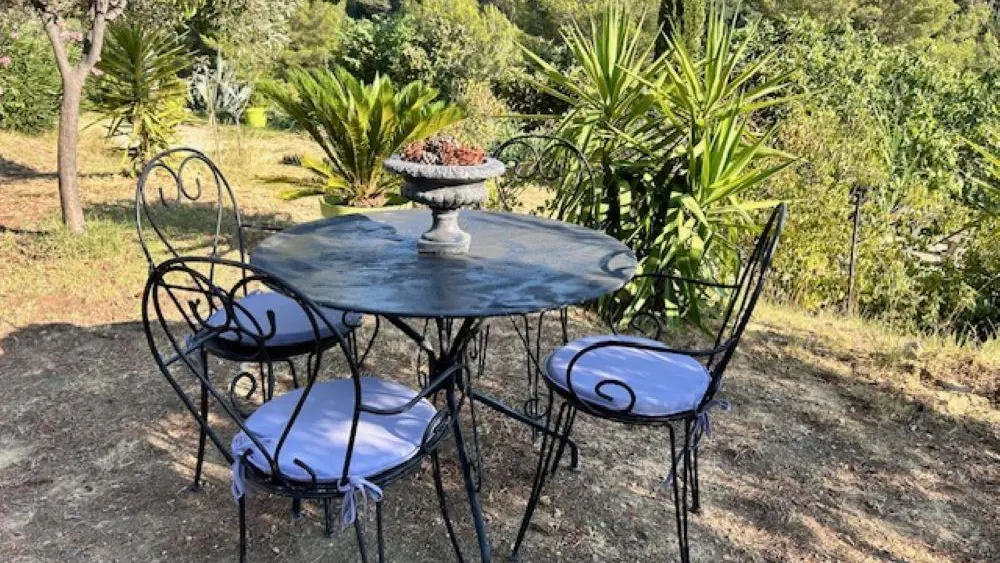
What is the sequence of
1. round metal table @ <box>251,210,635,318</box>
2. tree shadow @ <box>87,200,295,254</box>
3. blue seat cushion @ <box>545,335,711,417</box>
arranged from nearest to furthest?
round metal table @ <box>251,210,635,318</box> < blue seat cushion @ <box>545,335,711,417</box> < tree shadow @ <box>87,200,295,254</box>

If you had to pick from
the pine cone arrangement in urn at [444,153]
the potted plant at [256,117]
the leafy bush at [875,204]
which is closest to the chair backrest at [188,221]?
the pine cone arrangement in urn at [444,153]

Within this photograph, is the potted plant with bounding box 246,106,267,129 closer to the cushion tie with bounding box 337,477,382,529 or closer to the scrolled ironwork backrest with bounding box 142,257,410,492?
the scrolled ironwork backrest with bounding box 142,257,410,492

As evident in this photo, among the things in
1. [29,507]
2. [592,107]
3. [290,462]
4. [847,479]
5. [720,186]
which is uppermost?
[592,107]

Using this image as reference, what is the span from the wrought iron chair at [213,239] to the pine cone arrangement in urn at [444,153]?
0.51 metres

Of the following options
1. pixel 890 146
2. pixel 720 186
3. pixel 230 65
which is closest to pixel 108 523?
pixel 720 186

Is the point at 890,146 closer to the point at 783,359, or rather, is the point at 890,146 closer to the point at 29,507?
the point at 783,359

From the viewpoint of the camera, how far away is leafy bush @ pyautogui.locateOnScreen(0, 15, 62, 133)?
747cm

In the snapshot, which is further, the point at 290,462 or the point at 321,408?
the point at 321,408

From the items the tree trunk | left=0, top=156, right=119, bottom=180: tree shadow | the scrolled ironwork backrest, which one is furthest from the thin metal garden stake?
left=0, top=156, right=119, bottom=180: tree shadow

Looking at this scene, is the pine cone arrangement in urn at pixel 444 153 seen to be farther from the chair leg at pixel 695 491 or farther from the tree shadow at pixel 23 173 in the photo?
the tree shadow at pixel 23 173

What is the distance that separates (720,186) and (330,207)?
2.41m

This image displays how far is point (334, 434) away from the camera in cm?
150

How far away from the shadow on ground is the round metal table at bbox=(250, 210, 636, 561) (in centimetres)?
29

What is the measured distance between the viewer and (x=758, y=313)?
379cm
